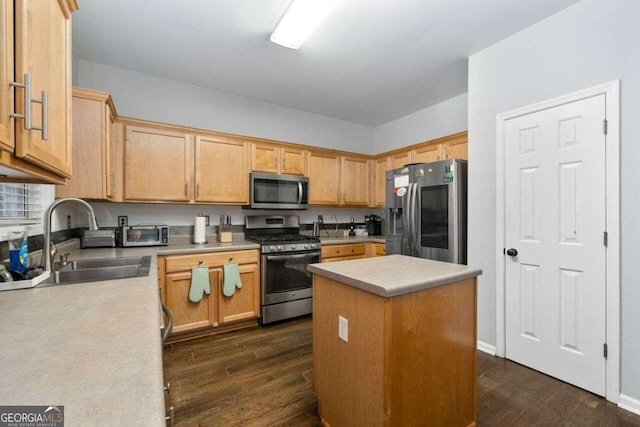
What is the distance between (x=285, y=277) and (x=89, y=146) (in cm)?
210

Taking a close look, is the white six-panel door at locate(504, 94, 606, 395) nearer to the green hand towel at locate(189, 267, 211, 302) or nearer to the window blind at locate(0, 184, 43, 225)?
the green hand towel at locate(189, 267, 211, 302)

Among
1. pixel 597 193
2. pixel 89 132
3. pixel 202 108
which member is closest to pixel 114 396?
pixel 89 132

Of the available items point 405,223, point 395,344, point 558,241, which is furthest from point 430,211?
point 395,344

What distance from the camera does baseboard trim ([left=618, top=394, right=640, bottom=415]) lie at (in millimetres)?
1705

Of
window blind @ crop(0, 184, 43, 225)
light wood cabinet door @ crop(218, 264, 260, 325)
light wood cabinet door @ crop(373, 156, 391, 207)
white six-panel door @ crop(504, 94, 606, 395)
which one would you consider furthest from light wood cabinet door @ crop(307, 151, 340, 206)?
window blind @ crop(0, 184, 43, 225)

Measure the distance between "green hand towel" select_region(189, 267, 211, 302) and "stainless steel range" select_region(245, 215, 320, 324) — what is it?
58cm

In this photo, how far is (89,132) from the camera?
86.6 inches

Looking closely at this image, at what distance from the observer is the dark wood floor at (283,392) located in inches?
65.7

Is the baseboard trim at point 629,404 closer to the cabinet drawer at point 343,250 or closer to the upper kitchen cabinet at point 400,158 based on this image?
the cabinet drawer at point 343,250

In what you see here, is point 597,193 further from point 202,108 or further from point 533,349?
point 202,108

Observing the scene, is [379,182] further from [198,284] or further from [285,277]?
[198,284]

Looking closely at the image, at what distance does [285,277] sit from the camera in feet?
10.4

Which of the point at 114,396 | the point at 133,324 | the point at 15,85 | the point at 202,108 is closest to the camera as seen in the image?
the point at 114,396

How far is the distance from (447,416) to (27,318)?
1783mm
